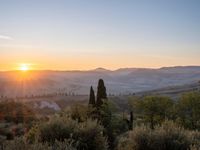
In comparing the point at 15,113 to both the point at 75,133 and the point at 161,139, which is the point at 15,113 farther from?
the point at 161,139

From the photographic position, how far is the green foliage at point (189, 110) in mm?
44719

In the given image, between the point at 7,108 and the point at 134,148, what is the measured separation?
47306 mm

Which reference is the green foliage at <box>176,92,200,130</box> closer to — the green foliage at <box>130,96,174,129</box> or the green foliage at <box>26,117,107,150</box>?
the green foliage at <box>130,96,174,129</box>

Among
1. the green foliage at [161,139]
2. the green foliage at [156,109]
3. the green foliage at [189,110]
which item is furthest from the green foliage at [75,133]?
the green foliage at [156,109]

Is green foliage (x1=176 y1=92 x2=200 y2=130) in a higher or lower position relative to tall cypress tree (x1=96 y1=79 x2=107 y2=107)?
lower

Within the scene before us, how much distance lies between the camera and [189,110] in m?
48.6

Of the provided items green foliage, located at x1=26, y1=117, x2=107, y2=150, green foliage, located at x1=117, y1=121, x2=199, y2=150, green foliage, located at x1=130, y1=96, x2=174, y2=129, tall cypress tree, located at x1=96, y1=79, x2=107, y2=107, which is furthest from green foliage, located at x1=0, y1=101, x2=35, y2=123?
green foliage, located at x1=117, y1=121, x2=199, y2=150

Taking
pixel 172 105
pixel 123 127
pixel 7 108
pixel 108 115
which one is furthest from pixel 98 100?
pixel 7 108

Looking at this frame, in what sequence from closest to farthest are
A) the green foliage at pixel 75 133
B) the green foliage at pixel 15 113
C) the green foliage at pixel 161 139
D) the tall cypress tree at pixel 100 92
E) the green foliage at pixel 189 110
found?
1. the green foliage at pixel 161 139
2. the green foliage at pixel 75 133
3. the tall cypress tree at pixel 100 92
4. the green foliage at pixel 189 110
5. the green foliage at pixel 15 113

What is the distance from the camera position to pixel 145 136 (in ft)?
52.9

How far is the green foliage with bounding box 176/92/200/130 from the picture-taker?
4472cm

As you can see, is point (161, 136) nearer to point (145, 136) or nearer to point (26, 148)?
point (145, 136)

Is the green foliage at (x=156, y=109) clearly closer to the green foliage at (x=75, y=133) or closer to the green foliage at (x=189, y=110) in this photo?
the green foliage at (x=189, y=110)

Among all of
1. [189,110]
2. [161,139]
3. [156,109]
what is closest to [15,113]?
[156,109]
